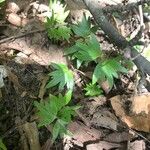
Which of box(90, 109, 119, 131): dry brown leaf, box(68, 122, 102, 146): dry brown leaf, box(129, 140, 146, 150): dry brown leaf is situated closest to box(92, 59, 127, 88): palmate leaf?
box(90, 109, 119, 131): dry brown leaf

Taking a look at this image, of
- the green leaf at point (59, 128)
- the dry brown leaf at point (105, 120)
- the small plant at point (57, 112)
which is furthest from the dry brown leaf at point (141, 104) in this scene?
the green leaf at point (59, 128)

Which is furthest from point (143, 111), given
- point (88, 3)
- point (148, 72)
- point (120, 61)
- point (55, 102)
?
point (88, 3)

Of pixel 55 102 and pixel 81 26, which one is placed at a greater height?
pixel 81 26

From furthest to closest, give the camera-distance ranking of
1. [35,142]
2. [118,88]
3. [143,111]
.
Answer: [118,88] → [143,111] → [35,142]

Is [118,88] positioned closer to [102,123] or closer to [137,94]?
[137,94]

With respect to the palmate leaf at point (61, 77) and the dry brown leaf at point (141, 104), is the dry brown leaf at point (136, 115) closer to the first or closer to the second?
the dry brown leaf at point (141, 104)
